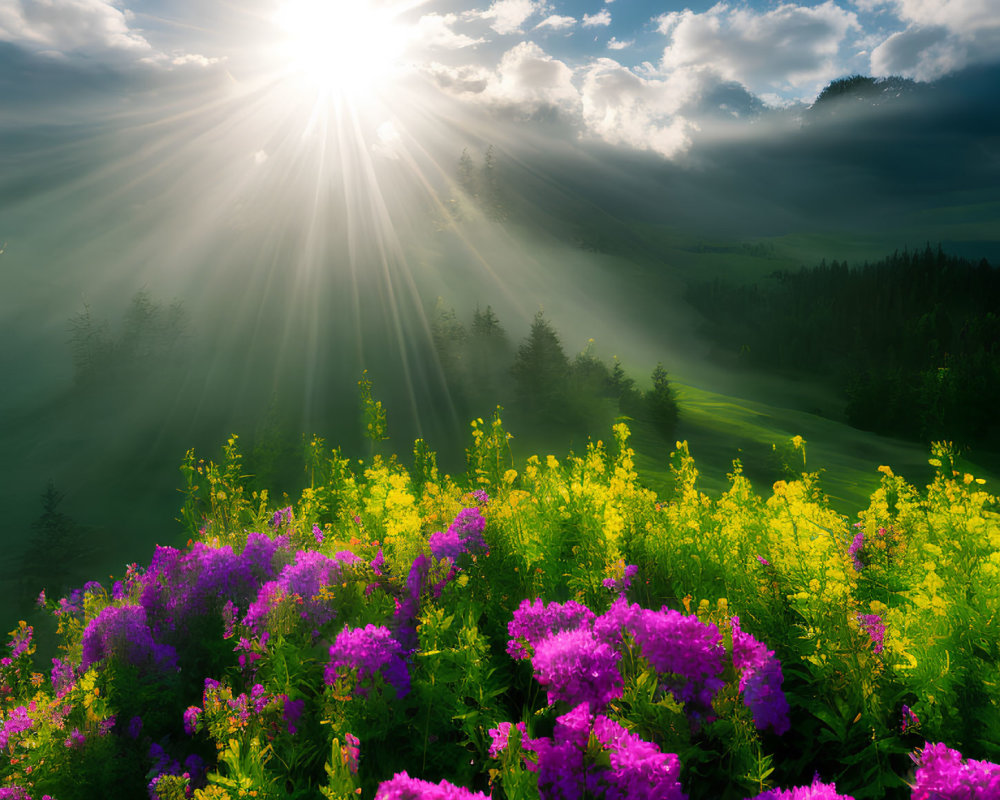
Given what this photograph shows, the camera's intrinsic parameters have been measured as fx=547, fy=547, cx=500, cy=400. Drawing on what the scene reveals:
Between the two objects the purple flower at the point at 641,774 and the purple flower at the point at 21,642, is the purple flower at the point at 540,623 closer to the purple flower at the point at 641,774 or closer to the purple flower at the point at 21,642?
the purple flower at the point at 641,774

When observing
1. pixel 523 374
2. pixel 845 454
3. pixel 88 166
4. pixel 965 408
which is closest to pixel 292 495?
pixel 523 374

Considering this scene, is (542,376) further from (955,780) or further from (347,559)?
(955,780)

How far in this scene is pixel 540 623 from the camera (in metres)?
2.76

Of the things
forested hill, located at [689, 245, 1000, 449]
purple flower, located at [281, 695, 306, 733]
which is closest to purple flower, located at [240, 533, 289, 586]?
purple flower, located at [281, 695, 306, 733]

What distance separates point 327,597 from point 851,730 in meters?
2.74

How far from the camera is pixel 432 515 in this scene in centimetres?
438

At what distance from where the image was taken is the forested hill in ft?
259

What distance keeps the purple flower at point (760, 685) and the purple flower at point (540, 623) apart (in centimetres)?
70

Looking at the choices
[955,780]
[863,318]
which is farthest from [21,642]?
[863,318]

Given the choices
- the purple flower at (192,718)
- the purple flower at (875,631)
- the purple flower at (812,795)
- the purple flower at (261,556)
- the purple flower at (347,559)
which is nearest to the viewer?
the purple flower at (812,795)

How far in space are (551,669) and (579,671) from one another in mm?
128

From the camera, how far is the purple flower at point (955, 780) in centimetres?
173

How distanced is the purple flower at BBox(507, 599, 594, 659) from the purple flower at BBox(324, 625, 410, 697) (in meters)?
0.56

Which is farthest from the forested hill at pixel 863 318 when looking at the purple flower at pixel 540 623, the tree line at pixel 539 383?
the purple flower at pixel 540 623
